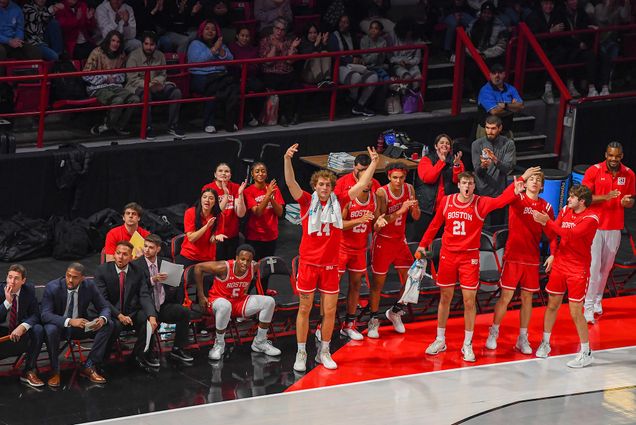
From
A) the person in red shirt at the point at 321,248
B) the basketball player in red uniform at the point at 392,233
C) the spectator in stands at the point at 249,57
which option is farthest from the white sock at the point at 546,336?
the spectator in stands at the point at 249,57

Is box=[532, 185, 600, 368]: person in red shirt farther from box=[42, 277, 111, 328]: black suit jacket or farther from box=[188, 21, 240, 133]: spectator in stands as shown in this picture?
box=[188, 21, 240, 133]: spectator in stands

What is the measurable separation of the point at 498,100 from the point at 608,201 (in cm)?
366

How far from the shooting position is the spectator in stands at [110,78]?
15180mm

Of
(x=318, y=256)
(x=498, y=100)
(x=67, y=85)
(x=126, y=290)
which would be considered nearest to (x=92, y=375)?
(x=126, y=290)

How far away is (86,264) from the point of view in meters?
14.1

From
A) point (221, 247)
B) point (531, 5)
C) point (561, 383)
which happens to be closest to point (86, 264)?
point (221, 247)

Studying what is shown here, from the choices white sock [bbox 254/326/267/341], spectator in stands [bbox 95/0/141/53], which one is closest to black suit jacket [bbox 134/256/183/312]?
white sock [bbox 254/326/267/341]

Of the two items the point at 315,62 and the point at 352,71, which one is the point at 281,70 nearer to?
the point at 315,62

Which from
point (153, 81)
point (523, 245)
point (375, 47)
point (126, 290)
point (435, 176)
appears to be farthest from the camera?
point (375, 47)

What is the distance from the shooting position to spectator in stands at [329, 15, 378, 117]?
1681 cm

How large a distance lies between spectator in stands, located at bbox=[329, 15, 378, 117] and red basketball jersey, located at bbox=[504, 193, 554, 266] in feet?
17.2

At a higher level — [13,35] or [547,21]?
[547,21]

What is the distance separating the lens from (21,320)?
11.0 meters

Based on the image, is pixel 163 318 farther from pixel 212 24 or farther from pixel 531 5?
pixel 531 5
